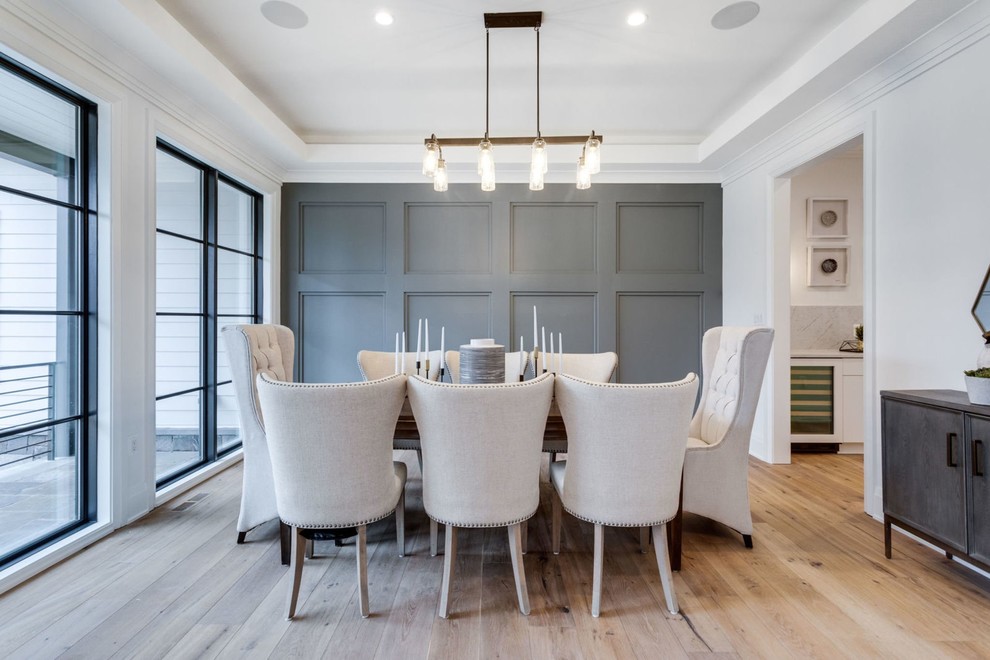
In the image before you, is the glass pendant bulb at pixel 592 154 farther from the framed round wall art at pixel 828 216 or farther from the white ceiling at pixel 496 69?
the framed round wall art at pixel 828 216

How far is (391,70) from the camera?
2926 mm

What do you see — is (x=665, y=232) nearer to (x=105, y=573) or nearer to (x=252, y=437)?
(x=252, y=437)

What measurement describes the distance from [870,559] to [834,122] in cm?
258

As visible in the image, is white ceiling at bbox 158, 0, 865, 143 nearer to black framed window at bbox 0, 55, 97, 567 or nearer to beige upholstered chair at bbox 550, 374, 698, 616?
black framed window at bbox 0, 55, 97, 567

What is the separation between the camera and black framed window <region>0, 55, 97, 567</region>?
202 cm

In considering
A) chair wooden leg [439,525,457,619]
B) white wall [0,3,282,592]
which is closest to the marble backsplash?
chair wooden leg [439,525,457,619]

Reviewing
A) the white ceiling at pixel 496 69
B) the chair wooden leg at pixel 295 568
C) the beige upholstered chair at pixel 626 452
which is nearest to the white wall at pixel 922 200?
the white ceiling at pixel 496 69

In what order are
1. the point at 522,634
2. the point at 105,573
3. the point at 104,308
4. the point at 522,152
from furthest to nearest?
the point at 522,152 → the point at 104,308 → the point at 105,573 → the point at 522,634

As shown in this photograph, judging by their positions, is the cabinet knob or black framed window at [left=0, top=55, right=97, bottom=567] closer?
the cabinet knob

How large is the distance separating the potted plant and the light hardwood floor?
780 millimetres

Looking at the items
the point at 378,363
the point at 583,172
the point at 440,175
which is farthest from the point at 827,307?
the point at 378,363

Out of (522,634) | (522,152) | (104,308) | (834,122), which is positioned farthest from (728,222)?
(104,308)

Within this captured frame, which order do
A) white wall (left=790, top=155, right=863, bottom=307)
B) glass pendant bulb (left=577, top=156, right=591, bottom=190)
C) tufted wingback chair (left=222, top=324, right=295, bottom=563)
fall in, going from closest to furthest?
tufted wingback chair (left=222, top=324, right=295, bottom=563)
glass pendant bulb (left=577, top=156, right=591, bottom=190)
white wall (left=790, top=155, right=863, bottom=307)

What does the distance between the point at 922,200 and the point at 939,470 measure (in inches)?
53.4
